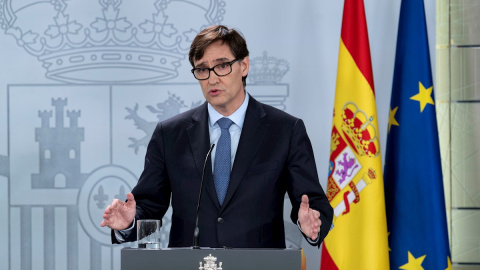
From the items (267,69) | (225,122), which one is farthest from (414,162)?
(225,122)

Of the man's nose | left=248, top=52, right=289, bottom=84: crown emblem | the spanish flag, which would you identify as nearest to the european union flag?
the spanish flag

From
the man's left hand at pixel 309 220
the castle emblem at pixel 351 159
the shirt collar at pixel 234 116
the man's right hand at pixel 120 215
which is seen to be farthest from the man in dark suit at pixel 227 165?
the castle emblem at pixel 351 159

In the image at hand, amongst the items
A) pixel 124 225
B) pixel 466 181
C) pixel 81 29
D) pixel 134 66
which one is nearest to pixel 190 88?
pixel 134 66

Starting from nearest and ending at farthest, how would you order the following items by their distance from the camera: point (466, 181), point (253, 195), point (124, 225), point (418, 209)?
1. point (124, 225)
2. point (253, 195)
3. point (418, 209)
4. point (466, 181)

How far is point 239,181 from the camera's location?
2.69 meters

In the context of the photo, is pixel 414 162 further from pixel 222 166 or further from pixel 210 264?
pixel 210 264

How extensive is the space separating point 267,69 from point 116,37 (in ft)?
3.10

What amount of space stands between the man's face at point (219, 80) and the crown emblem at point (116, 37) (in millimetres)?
1618

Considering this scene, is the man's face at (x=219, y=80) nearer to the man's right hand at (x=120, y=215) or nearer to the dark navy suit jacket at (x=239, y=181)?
the dark navy suit jacket at (x=239, y=181)

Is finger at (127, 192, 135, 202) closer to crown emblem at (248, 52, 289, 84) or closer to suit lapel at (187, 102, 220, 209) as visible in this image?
suit lapel at (187, 102, 220, 209)

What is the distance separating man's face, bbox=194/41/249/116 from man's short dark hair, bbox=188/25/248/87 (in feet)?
0.05

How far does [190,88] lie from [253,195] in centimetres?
176

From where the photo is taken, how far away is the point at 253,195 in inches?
107

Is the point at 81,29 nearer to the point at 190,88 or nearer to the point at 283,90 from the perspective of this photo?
the point at 190,88
